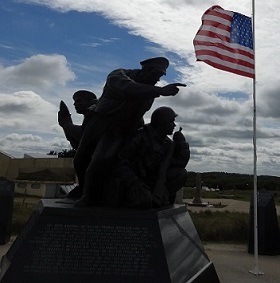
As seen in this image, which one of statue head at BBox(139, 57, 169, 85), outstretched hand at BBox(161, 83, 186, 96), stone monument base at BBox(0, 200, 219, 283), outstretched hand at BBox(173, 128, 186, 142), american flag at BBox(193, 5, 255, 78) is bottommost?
stone monument base at BBox(0, 200, 219, 283)

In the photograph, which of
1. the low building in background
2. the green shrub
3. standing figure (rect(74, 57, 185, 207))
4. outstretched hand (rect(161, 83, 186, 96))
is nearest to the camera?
outstretched hand (rect(161, 83, 186, 96))

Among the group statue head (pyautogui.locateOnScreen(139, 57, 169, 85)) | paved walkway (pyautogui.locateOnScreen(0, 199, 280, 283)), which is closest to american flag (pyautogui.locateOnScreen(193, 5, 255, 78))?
statue head (pyautogui.locateOnScreen(139, 57, 169, 85))

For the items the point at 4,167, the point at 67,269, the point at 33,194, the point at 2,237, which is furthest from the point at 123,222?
the point at 4,167

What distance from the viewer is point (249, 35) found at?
8.42 meters

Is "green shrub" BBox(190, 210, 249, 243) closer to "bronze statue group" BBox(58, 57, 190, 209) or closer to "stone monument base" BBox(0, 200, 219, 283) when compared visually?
"bronze statue group" BBox(58, 57, 190, 209)

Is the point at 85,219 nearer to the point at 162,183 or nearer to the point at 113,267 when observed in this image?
the point at 113,267

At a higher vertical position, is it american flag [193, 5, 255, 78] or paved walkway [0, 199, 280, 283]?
american flag [193, 5, 255, 78]

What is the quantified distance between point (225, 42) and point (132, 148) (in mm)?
3375

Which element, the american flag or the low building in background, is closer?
the american flag

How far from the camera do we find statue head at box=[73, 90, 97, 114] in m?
6.69

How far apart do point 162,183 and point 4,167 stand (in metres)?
30.2

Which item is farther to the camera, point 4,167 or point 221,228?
point 4,167

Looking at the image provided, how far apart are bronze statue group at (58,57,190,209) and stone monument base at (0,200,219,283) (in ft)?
1.30

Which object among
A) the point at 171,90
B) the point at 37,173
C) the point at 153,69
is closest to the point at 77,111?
the point at 153,69
